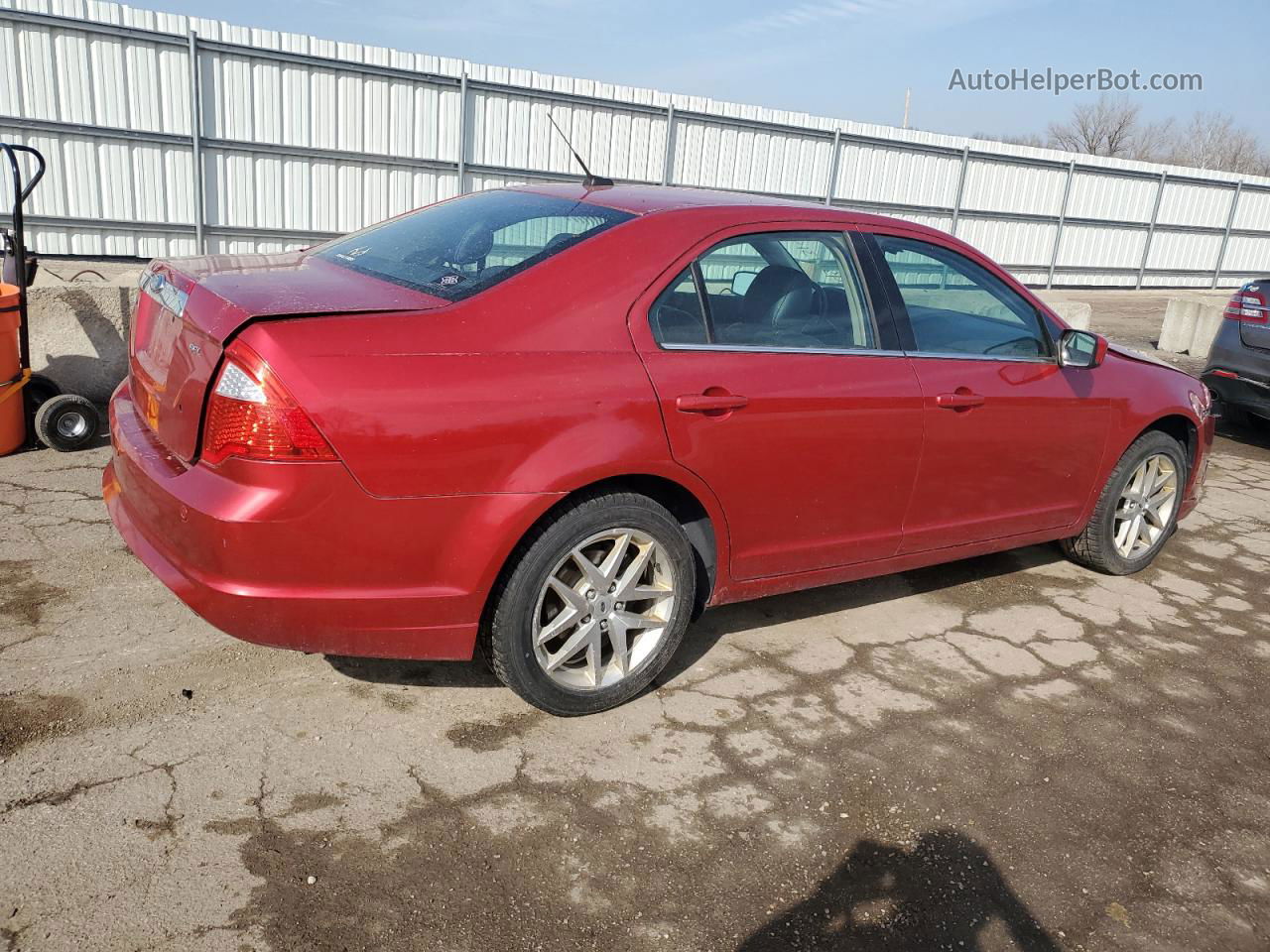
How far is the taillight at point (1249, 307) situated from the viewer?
25.9 ft

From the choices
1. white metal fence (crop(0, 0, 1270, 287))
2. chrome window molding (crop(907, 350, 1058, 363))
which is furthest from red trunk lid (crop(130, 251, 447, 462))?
white metal fence (crop(0, 0, 1270, 287))

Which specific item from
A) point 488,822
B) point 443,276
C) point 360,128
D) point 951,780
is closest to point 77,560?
point 443,276

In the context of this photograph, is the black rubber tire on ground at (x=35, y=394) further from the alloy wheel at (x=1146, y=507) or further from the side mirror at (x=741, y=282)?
the alloy wheel at (x=1146, y=507)

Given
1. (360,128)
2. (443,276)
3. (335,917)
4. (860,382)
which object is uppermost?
(360,128)

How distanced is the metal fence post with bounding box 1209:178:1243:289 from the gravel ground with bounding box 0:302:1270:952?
77.3 feet

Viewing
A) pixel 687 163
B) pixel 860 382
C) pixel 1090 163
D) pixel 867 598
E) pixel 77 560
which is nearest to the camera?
pixel 860 382

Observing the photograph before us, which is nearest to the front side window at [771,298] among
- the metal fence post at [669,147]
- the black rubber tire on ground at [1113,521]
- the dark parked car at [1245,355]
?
the black rubber tire on ground at [1113,521]

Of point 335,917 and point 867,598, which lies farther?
point 867,598

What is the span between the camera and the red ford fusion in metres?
2.74

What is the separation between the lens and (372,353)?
275 centimetres

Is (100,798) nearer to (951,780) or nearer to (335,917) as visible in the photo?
(335,917)

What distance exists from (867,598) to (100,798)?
3043 millimetres

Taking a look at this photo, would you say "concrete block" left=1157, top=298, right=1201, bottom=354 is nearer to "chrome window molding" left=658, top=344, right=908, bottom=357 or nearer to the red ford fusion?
the red ford fusion

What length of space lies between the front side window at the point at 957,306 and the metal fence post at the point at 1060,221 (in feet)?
62.2
